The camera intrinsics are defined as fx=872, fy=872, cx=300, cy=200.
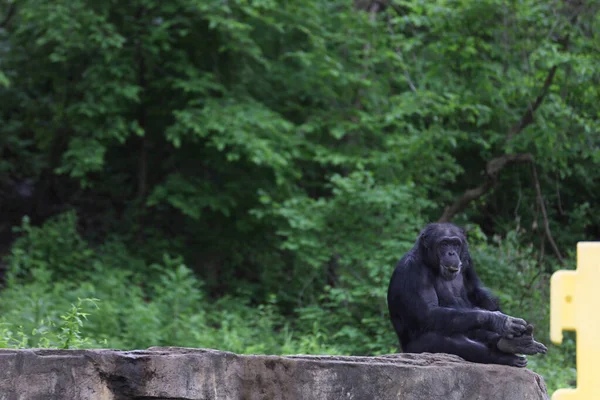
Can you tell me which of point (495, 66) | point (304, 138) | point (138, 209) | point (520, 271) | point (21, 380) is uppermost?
point (495, 66)

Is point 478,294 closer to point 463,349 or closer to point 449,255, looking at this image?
point 449,255

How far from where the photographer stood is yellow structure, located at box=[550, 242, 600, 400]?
1750mm

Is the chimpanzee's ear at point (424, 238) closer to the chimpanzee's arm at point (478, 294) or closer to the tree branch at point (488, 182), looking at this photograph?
the chimpanzee's arm at point (478, 294)

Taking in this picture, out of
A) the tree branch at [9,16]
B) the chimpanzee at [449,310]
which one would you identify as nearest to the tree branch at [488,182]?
the chimpanzee at [449,310]

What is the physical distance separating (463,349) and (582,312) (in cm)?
294

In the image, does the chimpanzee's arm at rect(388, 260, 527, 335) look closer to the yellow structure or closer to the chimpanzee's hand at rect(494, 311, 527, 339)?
the chimpanzee's hand at rect(494, 311, 527, 339)

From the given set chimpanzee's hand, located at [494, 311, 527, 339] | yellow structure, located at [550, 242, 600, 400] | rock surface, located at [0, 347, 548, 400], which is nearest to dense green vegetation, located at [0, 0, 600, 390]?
chimpanzee's hand, located at [494, 311, 527, 339]

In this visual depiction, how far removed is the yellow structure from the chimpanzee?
101 inches

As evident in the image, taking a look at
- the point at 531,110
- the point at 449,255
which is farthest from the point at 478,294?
the point at 531,110

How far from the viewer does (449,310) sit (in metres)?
4.78

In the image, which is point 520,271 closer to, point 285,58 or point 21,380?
point 285,58

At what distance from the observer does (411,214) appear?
8781 mm

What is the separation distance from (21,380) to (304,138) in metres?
7.17

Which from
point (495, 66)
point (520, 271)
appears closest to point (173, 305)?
point (520, 271)
